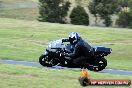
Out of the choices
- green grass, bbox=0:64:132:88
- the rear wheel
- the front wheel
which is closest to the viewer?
green grass, bbox=0:64:132:88

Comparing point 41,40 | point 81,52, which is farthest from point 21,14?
point 81,52

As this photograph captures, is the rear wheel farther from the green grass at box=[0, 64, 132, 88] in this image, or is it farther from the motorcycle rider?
the green grass at box=[0, 64, 132, 88]

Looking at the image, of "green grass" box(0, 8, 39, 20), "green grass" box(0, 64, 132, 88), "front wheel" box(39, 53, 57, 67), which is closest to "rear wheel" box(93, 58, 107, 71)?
"green grass" box(0, 64, 132, 88)

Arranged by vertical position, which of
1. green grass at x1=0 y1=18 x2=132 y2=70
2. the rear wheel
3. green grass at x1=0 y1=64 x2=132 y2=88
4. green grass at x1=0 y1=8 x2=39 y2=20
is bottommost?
green grass at x1=0 y1=8 x2=39 y2=20

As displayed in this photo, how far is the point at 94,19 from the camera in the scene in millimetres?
79688

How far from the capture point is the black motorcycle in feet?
68.9

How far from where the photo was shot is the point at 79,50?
2039 cm

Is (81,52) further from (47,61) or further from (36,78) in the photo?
(36,78)

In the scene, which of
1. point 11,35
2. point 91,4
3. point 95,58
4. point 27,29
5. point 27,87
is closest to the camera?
point 27,87

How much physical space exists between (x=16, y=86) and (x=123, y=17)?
64161 millimetres

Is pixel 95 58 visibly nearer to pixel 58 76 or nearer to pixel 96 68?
pixel 96 68

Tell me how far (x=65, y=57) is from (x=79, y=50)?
1.16m

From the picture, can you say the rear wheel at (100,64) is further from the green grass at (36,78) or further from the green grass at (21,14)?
the green grass at (21,14)

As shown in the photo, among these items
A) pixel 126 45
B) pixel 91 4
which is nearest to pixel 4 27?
pixel 126 45
